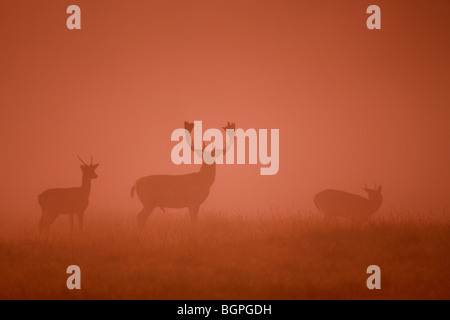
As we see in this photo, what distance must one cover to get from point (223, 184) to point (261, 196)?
9976mm

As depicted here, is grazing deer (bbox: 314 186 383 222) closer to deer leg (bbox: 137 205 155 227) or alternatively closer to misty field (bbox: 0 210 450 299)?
misty field (bbox: 0 210 450 299)

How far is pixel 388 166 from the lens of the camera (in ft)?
121

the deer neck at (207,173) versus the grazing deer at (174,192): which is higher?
the deer neck at (207,173)

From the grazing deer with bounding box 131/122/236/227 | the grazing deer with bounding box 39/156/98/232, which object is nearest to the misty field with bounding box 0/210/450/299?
the grazing deer with bounding box 39/156/98/232

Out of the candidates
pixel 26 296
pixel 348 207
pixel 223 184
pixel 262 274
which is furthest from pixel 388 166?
pixel 26 296

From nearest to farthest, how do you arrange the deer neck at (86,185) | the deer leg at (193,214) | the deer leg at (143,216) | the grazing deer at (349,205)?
the deer leg at (143,216), the deer leg at (193,214), the deer neck at (86,185), the grazing deer at (349,205)

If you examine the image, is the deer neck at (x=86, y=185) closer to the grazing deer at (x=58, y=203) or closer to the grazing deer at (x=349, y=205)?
the grazing deer at (x=58, y=203)

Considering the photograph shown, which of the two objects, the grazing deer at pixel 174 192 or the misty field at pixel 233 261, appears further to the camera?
the grazing deer at pixel 174 192

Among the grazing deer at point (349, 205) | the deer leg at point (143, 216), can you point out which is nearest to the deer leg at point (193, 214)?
the deer leg at point (143, 216)

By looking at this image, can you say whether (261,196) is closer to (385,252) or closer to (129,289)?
(385,252)

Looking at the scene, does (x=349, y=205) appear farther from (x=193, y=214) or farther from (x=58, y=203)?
(x=58, y=203)

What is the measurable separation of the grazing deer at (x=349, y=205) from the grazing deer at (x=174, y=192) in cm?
379

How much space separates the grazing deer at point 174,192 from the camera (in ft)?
44.3

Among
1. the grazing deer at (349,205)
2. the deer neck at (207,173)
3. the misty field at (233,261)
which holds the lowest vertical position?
the misty field at (233,261)
